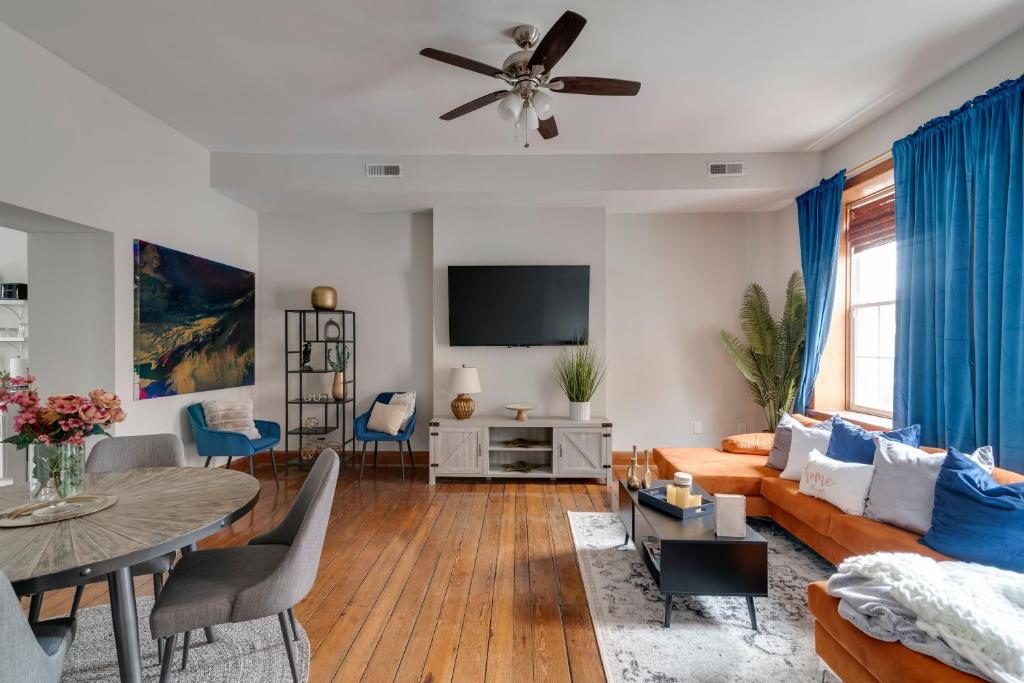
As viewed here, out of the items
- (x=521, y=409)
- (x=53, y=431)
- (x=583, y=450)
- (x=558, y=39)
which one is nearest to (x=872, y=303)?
(x=583, y=450)

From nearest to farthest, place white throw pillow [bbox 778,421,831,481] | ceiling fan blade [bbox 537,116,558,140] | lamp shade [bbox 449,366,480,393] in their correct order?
ceiling fan blade [bbox 537,116,558,140] < white throw pillow [bbox 778,421,831,481] < lamp shade [bbox 449,366,480,393]

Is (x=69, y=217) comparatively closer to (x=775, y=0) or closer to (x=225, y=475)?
(x=225, y=475)

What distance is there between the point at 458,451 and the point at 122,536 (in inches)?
126

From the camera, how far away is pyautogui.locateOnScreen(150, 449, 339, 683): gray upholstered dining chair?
1.55 meters

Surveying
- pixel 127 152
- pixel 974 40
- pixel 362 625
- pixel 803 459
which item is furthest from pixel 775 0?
pixel 127 152

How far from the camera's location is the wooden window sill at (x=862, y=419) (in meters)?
3.55

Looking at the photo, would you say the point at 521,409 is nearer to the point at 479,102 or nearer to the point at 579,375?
the point at 579,375

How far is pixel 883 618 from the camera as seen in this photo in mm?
1544

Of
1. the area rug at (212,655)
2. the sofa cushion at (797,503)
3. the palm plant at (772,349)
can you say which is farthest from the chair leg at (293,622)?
the palm plant at (772,349)

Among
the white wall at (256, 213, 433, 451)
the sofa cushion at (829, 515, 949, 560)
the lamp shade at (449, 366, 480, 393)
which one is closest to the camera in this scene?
the sofa cushion at (829, 515, 949, 560)

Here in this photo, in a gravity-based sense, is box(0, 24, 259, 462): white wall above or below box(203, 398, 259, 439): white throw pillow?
above

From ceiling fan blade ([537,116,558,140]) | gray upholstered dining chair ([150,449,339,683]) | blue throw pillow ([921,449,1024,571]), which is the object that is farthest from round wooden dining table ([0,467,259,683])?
blue throw pillow ([921,449,1024,571])

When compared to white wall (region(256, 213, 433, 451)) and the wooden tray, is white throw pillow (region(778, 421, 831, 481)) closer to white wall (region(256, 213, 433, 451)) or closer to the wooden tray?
white wall (region(256, 213, 433, 451))

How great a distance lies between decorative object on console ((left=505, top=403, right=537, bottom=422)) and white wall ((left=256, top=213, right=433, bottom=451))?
0.90 metres
